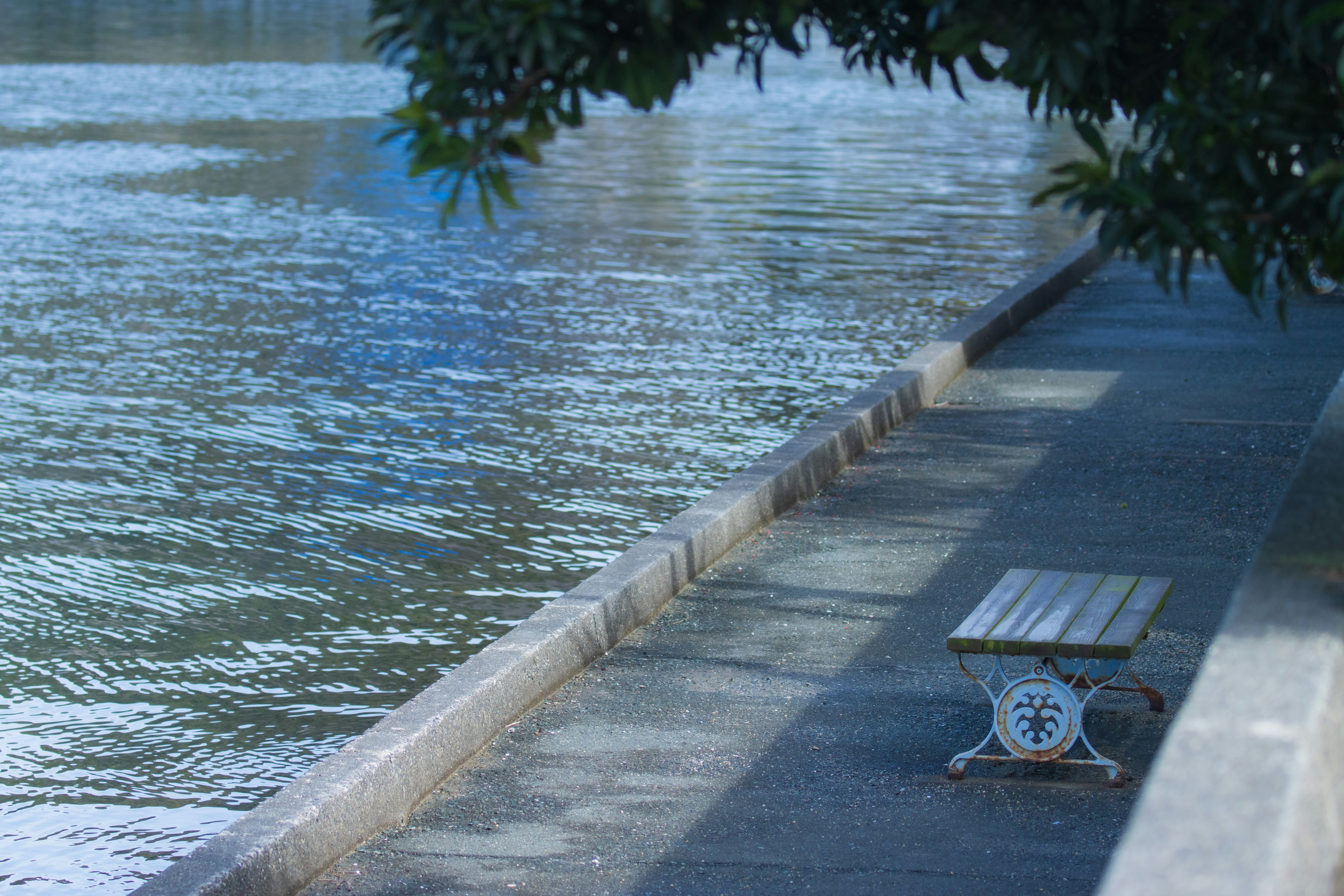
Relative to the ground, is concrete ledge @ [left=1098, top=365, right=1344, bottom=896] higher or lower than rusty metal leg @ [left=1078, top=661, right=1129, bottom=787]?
higher

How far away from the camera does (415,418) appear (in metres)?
9.93

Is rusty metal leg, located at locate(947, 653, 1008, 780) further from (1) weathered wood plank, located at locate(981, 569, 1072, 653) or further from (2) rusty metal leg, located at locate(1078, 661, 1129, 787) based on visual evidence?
(2) rusty metal leg, located at locate(1078, 661, 1129, 787)

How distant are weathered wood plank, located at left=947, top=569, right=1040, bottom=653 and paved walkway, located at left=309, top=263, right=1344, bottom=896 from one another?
1.38 feet

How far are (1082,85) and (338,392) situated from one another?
8172 millimetres

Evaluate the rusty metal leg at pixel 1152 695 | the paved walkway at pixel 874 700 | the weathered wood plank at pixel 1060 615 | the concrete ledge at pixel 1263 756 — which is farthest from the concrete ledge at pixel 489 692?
the concrete ledge at pixel 1263 756

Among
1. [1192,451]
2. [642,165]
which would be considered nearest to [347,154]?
[642,165]

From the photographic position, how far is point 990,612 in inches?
198

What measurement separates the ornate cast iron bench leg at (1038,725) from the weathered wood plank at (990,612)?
0.11 meters

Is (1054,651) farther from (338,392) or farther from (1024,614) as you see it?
(338,392)

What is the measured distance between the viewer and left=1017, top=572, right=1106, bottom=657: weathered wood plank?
4676mm

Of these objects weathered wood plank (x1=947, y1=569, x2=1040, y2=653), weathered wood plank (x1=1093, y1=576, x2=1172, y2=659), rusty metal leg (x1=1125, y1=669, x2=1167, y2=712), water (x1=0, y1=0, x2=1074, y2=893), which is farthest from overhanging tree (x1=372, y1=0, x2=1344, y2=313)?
water (x1=0, y1=0, x2=1074, y2=893)

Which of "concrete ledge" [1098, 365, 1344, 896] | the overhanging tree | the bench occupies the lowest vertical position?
the bench

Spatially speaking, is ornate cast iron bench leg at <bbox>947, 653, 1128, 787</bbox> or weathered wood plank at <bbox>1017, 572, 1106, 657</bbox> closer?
weathered wood plank at <bbox>1017, 572, 1106, 657</bbox>

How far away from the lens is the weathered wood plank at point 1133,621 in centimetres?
462
